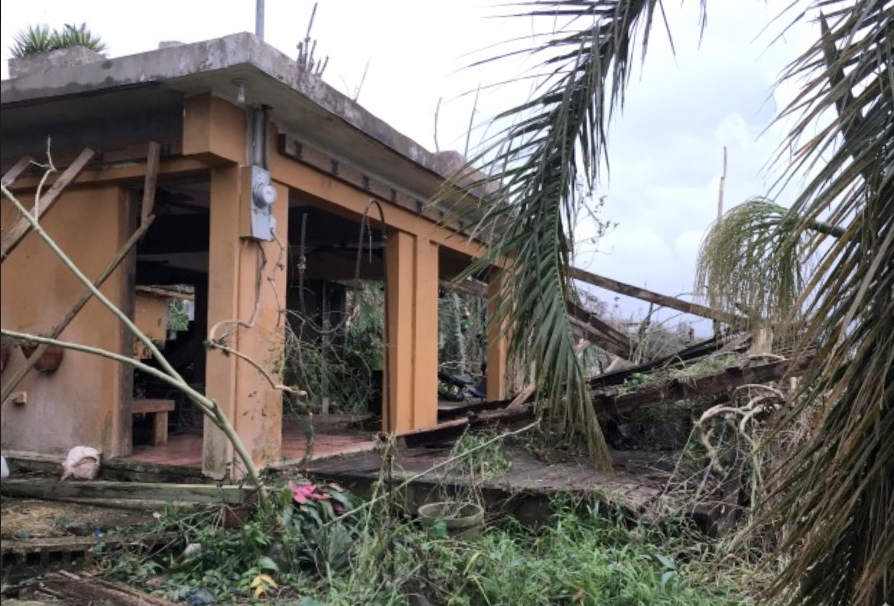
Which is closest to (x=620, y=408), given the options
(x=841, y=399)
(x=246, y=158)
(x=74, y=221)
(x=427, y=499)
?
(x=427, y=499)

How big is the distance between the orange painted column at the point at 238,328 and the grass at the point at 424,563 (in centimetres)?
79

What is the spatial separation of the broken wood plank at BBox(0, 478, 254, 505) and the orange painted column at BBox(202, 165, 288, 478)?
0.28 meters

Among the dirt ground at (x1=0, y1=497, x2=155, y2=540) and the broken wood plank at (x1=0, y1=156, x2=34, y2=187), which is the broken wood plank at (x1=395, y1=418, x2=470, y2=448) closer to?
the dirt ground at (x1=0, y1=497, x2=155, y2=540)

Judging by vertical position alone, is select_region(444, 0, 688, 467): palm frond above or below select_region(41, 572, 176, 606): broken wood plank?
above

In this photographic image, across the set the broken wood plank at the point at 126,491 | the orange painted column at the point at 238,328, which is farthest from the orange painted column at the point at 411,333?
the broken wood plank at the point at 126,491

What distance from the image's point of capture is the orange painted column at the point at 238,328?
5.18 metres

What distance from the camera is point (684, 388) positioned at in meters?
6.00

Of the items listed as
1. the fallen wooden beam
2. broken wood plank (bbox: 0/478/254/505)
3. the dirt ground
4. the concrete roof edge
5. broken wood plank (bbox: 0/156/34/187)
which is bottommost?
the dirt ground

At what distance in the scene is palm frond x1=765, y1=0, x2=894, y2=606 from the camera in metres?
1.86

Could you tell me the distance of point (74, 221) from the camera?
5.63 metres

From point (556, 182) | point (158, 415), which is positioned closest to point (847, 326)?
point (556, 182)

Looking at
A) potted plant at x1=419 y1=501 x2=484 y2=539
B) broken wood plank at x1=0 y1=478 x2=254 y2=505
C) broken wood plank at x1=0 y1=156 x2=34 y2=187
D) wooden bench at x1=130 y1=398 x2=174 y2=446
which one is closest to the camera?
broken wood plank at x1=0 y1=156 x2=34 y2=187

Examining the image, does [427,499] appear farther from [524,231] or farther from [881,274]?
[881,274]

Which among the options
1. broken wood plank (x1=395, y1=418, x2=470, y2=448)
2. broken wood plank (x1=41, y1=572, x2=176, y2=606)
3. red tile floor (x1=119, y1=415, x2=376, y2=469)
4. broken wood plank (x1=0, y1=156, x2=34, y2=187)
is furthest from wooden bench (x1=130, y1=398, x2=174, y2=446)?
broken wood plank (x1=0, y1=156, x2=34, y2=187)
